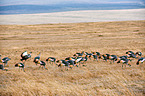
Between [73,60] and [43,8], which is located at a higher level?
[43,8]

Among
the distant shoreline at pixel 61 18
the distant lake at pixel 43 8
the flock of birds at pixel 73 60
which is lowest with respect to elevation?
the flock of birds at pixel 73 60

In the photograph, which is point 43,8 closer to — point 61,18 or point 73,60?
point 61,18

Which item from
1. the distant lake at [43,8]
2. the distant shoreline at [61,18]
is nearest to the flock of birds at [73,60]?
the distant shoreline at [61,18]

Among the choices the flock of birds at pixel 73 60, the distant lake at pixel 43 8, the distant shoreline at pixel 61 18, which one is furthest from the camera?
the distant lake at pixel 43 8

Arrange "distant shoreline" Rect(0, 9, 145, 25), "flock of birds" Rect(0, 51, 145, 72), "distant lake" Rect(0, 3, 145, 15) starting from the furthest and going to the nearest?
"distant lake" Rect(0, 3, 145, 15) < "distant shoreline" Rect(0, 9, 145, 25) < "flock of birds" Rect(0, 51, 145, 72)

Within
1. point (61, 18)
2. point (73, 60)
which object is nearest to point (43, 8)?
point (61, 18)

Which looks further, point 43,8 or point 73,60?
point 43,8

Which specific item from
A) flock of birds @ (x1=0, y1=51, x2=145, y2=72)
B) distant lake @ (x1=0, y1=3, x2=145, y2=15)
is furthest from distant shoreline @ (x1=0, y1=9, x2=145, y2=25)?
flock of birds @ (x1=0, y1=51, x2=145, y2=72)

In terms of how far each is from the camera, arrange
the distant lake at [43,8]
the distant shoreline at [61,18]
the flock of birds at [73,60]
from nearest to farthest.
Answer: the flock of birds at [73,60] < the distant shoreline at [61,18] < the distant lake at [43,8]

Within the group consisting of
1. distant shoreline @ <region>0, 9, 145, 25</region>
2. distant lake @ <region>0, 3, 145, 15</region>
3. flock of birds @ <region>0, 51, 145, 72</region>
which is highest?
distant lake @ <region>0, 3, 145, 15</region>

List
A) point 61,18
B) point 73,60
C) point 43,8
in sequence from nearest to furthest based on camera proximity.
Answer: point 73,60 < point 61,18 < point 43,8

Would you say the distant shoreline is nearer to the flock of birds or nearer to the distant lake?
the distant lake

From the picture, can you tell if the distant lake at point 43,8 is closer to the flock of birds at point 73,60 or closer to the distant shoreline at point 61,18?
the distant shoreline at point 61,18

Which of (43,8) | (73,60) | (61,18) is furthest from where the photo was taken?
(43,8)
